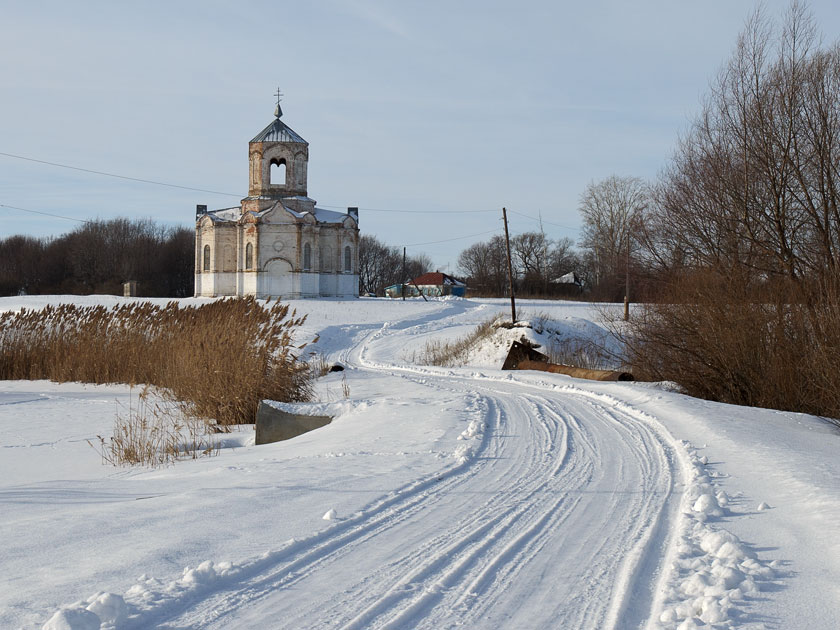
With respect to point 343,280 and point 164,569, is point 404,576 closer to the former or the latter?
point 164,569

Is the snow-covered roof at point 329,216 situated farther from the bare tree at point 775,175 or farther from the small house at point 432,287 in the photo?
the bare tree at point 775,175

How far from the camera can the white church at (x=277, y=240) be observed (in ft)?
180

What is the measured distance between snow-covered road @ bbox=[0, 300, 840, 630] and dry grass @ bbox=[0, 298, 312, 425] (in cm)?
252

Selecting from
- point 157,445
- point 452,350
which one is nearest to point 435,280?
point 452,350

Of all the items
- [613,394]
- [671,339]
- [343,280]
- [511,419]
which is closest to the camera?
[511,419]

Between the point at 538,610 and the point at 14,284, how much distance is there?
306 feet

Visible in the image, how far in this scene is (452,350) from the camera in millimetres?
31438

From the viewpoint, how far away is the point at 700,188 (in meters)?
21.0

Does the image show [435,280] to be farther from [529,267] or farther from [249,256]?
[249,256]

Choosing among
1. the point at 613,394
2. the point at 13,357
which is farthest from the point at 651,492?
the point at 13,357

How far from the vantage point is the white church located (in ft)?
180

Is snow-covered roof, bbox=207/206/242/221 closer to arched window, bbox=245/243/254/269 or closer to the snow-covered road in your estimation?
arched window, bbox=245/243/254/269

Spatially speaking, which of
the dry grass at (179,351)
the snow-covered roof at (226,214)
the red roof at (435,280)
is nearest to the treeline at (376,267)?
the red roof at (435,280)

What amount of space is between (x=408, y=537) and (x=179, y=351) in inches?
432
